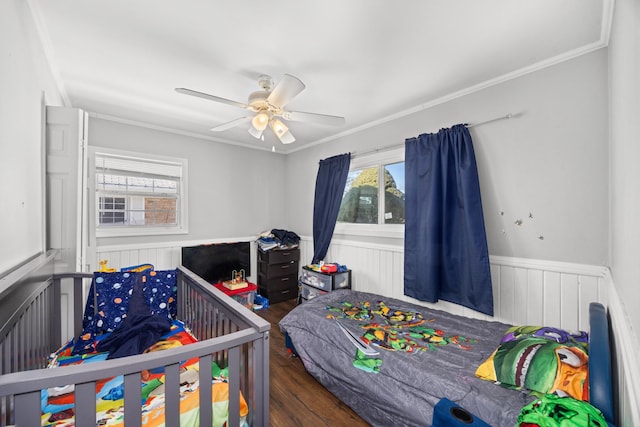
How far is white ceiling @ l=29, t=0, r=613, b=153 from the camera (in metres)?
1.47

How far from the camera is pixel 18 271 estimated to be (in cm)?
120

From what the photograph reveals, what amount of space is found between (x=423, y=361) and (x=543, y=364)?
0.59 metres

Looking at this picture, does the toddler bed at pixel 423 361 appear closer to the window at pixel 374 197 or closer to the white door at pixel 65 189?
the window at pixel 374 197

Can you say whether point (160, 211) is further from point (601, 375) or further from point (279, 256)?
point (601, 375)

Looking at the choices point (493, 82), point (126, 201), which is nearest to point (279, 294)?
point (126, 201)

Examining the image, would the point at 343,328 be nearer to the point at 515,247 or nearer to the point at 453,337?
the point at 453,337

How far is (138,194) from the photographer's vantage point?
3305 millimetres

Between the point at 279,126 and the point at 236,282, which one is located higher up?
the point at 279,126

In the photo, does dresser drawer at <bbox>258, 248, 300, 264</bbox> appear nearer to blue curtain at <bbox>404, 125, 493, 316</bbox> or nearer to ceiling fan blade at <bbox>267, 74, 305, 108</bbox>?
blue curtain at <bbox>404, 125, 493, 316</bbox>

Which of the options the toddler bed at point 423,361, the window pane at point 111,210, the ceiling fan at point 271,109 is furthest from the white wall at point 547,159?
the window pane at point 111,210

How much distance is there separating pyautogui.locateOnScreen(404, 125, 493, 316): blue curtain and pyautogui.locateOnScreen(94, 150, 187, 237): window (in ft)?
9.61

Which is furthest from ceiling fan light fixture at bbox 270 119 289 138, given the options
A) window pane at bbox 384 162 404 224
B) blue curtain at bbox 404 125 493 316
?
window pane at bbox 384 162 404 224

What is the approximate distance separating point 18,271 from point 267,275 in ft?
9.13

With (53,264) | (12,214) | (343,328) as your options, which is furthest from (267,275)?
(12,214)
